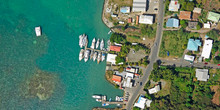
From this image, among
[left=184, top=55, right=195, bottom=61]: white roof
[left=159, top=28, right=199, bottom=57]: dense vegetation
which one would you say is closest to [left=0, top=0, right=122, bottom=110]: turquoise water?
[left=159, top=28, right=199, bottom=57]: dense vegetation

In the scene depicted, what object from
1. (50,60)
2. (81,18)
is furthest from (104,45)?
(50,60)

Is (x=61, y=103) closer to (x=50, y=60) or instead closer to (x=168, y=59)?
(x=50, y=60)

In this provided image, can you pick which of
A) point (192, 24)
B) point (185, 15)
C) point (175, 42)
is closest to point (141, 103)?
point (175, 42)

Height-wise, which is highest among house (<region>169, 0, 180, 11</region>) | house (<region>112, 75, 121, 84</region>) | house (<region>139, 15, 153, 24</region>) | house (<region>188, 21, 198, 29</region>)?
house (<region>169, 0, 180, 11</region>)

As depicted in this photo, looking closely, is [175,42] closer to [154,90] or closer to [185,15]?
[185,15]

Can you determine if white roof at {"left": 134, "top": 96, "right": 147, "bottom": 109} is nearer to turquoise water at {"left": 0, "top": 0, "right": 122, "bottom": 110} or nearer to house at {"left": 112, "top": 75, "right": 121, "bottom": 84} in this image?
turquoise water at {"left": 0, "top": 0, "right": 122, "bottom": 110}
